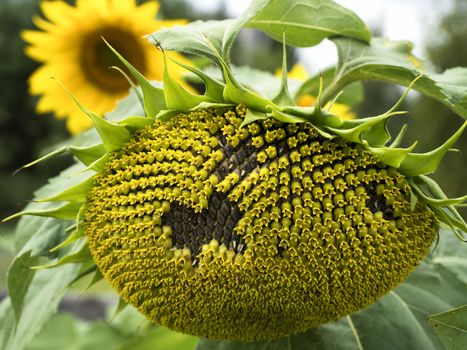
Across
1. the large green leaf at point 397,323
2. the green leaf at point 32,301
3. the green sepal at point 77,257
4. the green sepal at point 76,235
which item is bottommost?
the green leaf at point 32,301

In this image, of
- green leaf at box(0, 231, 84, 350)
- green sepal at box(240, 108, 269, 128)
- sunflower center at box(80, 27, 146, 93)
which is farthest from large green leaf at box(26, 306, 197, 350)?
sunflower center at box(80, 27, 146, 93)

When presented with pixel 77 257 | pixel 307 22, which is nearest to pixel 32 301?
pixel 77 257

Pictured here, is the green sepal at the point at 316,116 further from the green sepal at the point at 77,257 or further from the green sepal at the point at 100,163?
the green sepal at the point at 77,257

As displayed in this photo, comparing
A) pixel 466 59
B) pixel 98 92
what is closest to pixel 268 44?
pixel 466 59

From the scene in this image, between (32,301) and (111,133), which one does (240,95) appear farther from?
(32,301)

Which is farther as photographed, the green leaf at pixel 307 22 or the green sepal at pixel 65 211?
the green leaf at pixel 307 22

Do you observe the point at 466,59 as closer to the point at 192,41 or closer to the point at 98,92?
the point at 98,92

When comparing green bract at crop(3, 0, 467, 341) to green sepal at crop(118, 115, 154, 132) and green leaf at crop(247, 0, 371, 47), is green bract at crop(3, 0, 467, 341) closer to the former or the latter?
green sepal at crop(118, 115, 154, 132)

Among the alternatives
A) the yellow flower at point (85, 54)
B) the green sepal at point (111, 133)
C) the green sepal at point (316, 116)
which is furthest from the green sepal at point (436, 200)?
the yellow flower at point (85, 54)
